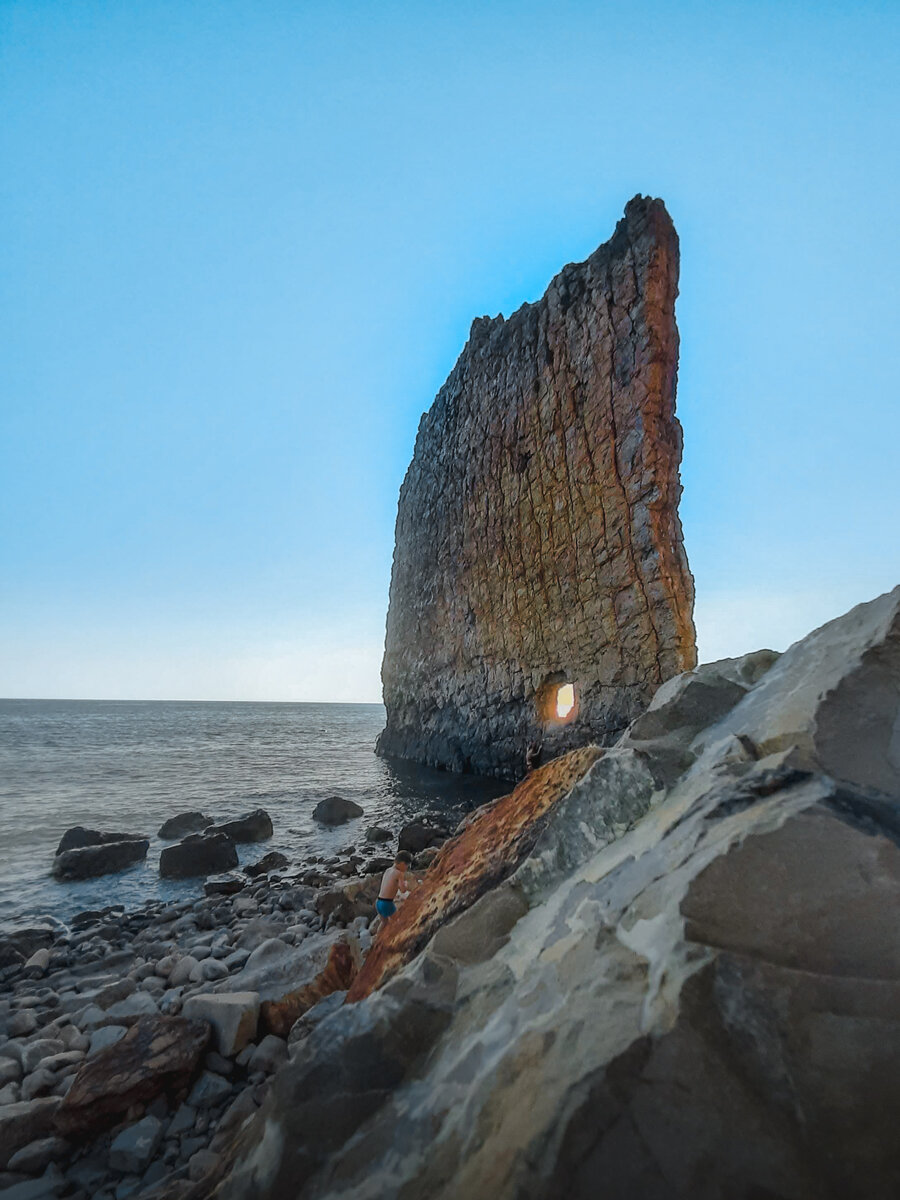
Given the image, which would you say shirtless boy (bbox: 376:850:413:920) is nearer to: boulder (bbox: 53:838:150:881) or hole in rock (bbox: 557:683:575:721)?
boulder (bbox: 53:838:150:881)

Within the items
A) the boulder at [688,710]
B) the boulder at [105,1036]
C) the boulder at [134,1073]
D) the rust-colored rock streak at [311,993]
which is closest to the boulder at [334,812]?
the rust-colored rock streak at [311,993]

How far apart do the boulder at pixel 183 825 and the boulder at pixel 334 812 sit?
2989 mm

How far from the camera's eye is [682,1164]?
4.18 feet

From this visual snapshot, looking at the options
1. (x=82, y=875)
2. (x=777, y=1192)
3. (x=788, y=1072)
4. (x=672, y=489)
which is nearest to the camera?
(x=777, y=1192)

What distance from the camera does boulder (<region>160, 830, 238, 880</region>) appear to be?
31.0ft

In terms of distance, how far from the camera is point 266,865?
989 cm

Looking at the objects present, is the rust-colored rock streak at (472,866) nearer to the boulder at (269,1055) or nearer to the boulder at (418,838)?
the boulder at (269,1055)

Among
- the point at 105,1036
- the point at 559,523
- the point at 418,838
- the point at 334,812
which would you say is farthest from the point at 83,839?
the point at 559,523

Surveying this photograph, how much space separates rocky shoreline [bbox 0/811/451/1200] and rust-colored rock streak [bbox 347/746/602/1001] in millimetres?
1327

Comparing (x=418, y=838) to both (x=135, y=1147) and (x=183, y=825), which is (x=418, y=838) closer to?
(x=183, y=825)

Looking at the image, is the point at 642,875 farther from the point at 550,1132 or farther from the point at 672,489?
the point at 672,489

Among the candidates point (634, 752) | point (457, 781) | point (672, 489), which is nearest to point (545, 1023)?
point (634, 752)

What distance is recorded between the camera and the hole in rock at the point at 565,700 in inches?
721

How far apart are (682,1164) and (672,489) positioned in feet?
54.5
